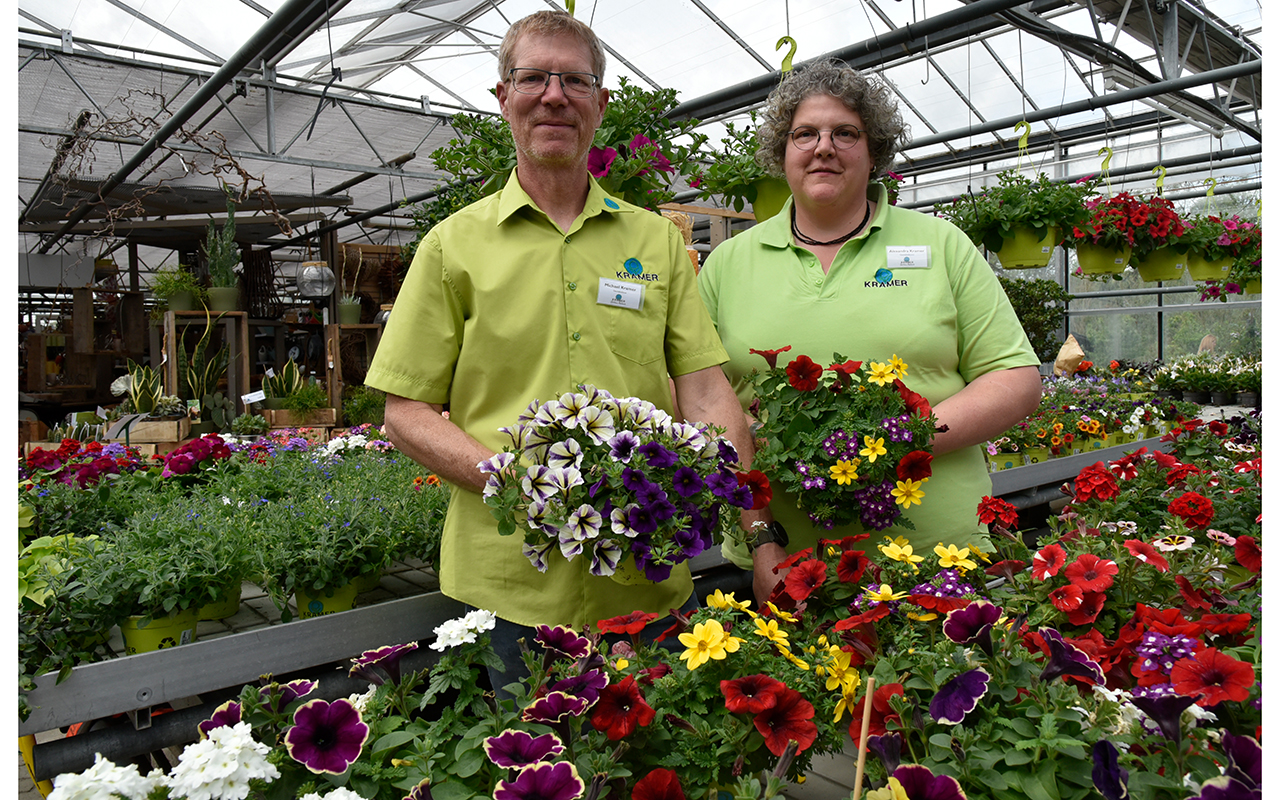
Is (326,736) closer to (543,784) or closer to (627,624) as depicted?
(543,784)

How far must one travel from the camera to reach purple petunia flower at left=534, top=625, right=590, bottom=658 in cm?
100

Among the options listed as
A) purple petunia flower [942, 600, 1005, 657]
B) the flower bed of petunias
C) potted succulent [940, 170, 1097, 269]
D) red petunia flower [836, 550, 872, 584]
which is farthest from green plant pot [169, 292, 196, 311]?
purple petunia flower [942, 600, 1005, 657]

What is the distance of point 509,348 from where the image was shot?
1304 millimetres

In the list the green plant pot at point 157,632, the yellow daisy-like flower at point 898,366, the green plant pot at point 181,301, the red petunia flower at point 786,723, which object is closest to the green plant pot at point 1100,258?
the yellow daisy-like flower at point 898,366

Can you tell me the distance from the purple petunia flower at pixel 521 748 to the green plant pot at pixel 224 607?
1.22 metres

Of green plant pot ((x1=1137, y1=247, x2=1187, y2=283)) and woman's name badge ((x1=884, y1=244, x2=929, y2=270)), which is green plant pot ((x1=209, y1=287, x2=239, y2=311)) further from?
green plant pot ((x1=1137, y1=247, x2=1187, y2=283))

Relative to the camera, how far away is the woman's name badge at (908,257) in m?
1.54

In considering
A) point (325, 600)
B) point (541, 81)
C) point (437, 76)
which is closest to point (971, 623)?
point (541, 81)

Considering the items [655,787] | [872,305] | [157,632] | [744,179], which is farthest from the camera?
[744,179]

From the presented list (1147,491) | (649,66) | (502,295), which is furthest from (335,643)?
(649,66)

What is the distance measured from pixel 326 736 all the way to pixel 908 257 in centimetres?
124

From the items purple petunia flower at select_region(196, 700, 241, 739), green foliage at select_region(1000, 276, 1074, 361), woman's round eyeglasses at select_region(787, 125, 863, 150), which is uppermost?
green foliage at select_region(1000, 276, 1074, 361)

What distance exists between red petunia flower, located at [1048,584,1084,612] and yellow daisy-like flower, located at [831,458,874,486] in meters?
0.34

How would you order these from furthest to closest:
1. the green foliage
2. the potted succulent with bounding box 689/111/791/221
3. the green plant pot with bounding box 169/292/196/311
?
the green foliage → the green plant pot with bounding box 169/292/196/311 → the potted succulent with bounding box 689/111/791/221
